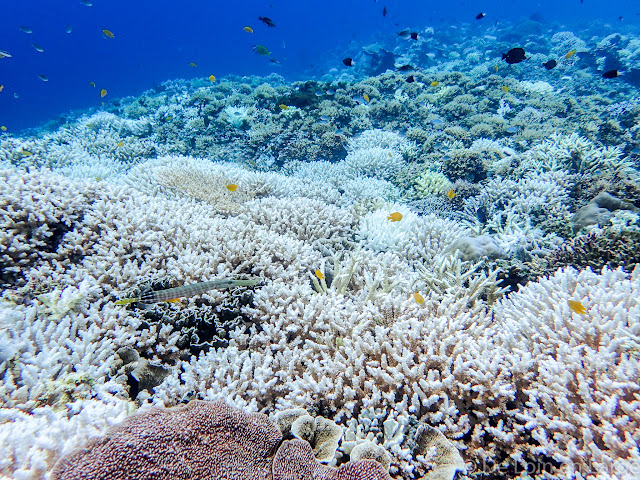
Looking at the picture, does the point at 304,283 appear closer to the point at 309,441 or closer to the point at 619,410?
the point at 309,441

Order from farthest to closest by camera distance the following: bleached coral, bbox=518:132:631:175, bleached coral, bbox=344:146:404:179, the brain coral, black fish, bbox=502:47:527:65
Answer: bleached coral, bbox=344:146:404:179 < black fish, bbox=502:47:527:65 < bleached coral, bbox=518:132:631:175 < the brain coral

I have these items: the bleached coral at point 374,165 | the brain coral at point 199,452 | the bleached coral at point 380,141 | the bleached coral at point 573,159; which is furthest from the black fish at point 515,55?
the brain coral at point 199,452

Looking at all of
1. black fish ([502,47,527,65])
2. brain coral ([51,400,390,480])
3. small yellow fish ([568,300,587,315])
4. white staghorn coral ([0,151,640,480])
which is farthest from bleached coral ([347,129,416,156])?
brain coral ([51,400,390,480])

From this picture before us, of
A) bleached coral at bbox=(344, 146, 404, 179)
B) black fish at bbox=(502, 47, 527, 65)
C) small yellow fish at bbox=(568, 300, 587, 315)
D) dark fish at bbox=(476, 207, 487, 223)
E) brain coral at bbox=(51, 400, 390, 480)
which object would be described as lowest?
brain coral at bbox=(51, 400, 390, 480)

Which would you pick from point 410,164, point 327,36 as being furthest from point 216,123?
point 327,36

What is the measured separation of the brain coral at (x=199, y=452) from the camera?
1.67 meters

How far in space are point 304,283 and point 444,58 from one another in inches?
1307

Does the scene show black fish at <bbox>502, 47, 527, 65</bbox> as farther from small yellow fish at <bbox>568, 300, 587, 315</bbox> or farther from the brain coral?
the brain coral

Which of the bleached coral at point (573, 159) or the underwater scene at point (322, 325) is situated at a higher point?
the bleached coral at point (573, 159)

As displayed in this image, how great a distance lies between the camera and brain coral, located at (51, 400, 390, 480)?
167cm

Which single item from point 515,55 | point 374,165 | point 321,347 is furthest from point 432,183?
point 321,347

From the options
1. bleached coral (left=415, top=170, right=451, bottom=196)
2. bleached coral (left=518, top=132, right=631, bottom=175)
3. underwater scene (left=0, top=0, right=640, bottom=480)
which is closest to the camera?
underwater scene (left=0, top=0, right=640, bottom=480)

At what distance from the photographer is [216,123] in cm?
1249

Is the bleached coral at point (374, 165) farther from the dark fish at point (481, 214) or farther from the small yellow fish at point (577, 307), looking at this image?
the small yellow fish at point (577, 307)
